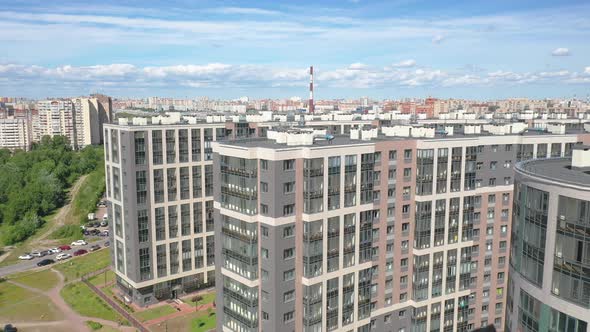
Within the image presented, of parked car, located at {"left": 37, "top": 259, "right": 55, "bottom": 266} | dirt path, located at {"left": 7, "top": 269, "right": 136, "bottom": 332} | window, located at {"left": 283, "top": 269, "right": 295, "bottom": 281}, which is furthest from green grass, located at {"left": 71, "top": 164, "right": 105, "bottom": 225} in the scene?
window, located at {"left": 283, "top": 269, "right": 295, "bottom": 281}

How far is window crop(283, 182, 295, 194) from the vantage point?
5050 cm

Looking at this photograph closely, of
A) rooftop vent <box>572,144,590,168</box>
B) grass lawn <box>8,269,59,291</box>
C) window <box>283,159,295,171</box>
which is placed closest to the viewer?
rooftop vent <box>572,144,590,168</box>

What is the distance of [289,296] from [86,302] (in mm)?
53365

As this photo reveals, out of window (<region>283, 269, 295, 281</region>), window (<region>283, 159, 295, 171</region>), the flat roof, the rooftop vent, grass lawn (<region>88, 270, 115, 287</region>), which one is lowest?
grass lawn (<region>88, 270, 115, 287</region>)

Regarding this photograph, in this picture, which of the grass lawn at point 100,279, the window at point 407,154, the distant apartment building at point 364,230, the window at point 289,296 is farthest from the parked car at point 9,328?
the window at point 407,154

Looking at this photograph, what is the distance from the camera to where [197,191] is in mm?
86500

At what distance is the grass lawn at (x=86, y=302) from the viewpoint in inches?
3241

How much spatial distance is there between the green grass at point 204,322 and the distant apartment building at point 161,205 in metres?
9.81

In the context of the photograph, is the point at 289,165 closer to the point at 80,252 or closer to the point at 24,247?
the point at 80,252

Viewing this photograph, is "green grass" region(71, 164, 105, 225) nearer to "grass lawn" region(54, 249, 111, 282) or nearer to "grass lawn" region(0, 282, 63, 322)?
"grass lawn" region(54, 249, 111, 282)

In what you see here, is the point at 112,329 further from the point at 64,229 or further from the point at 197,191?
the point at 64,229

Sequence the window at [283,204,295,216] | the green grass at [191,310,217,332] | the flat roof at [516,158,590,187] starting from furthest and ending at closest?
1. the green grass at [191,310,217,332]
2. the window at [283,204,295,216]
3. the flat roof at [516,158,590,187]

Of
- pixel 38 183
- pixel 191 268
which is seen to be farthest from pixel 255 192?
pixel 38 183

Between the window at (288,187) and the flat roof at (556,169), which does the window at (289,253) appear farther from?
the flat roof at (556,169)
